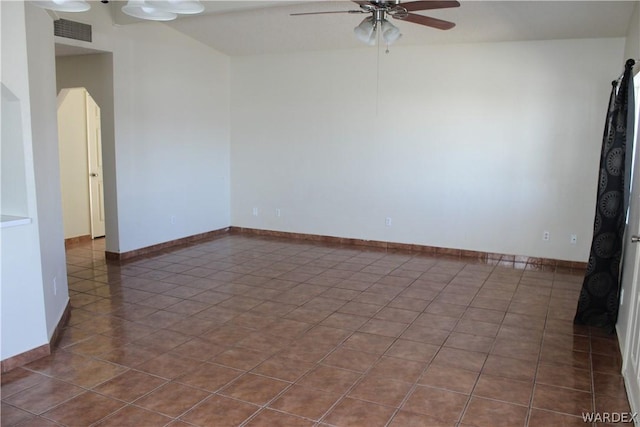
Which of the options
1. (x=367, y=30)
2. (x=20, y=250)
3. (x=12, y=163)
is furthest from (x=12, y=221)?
(x=367, y=30)

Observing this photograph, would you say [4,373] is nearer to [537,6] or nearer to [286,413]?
[286,413]

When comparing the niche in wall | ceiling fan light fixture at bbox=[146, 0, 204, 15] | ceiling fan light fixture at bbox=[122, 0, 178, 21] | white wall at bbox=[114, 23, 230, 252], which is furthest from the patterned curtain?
white wall at bbox=[114, 23, 230, 252]

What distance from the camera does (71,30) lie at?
5020mm

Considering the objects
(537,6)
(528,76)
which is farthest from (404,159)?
(537,6)

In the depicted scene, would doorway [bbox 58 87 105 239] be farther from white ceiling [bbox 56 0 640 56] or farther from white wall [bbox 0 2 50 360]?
white wall [bbox 0 2 50 360]

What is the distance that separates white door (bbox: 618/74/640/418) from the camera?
2.68 meters

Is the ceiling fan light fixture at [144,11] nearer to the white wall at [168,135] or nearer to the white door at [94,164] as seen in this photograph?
the white wall at [168,135]

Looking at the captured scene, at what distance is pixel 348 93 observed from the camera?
6746 mm

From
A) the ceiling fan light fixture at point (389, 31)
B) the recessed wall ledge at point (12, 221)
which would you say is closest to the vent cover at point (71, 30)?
the recessed wall ledge at point (12, 221)

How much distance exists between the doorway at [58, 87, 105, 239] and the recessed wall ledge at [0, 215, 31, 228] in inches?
156

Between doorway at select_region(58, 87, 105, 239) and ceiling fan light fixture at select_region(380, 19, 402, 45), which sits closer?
ceiling fan light fixture at select_region(380, 19, 402, 45)

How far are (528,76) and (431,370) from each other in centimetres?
412

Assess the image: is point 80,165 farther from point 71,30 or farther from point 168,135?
point 71,30

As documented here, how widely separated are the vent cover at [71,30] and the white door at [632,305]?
518 centimetres
